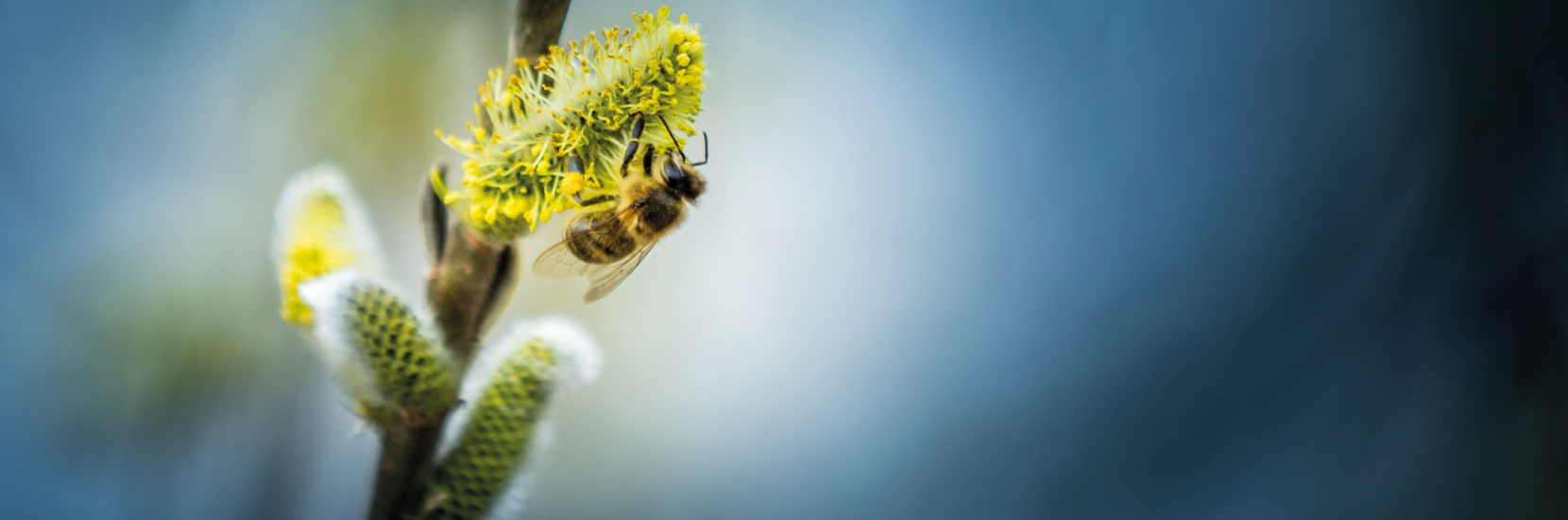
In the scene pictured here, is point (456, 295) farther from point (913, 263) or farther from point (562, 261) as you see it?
point (913, 263)

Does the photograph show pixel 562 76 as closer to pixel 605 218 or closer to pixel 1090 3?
pixel 605 218

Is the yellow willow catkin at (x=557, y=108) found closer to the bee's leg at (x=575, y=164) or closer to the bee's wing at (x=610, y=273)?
the bee's leg at (x=575, y=164)

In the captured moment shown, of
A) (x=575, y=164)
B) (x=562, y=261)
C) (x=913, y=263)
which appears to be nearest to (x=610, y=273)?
(x=562, y=261)

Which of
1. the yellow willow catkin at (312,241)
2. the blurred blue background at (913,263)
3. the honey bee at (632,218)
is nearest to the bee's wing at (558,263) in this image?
the honey bee at (632,218)

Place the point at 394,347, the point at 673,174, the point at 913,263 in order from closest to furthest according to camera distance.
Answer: the point at 394,347 < the point at 673,174 < the point at 913,263

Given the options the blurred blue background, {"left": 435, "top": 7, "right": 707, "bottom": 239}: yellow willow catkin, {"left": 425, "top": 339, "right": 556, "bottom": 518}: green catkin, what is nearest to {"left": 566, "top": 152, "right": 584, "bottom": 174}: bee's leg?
{"left": 435, "top": 7, "right": 707, "bottom": 239}: yellow willow catkin
